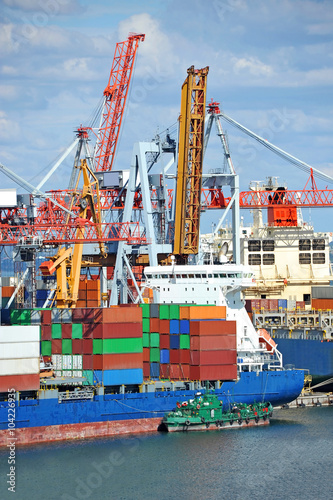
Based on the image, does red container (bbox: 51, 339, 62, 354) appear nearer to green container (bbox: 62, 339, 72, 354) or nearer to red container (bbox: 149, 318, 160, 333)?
green container (bbox: 62, 339, 72, 354)

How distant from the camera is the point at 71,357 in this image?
47656 mm

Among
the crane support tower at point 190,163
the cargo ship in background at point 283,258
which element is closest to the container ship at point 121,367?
the crane support tower at point 190,163

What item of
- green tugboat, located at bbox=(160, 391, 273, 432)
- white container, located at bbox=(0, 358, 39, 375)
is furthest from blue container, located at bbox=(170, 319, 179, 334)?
white container, located at bbox=(0, 358, 39, 375)

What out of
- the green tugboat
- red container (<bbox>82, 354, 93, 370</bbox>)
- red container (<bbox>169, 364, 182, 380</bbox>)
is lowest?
the green tugboat

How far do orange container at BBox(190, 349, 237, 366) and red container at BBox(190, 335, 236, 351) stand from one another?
20cm

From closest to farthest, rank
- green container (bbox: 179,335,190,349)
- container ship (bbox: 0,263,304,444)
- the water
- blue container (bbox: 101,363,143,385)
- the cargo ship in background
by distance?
the water → container ship (bbox: 0,263,304,444) → blue container (bbox: 101,363,143,385) → green container (bbox: 179,335,190,349) → the cargo ship in background

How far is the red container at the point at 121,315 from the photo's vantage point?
47.0 m

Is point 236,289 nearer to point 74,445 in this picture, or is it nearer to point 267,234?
point 74,445

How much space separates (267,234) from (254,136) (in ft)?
27.9

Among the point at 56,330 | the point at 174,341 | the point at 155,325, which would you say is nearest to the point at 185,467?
the point at 174,341

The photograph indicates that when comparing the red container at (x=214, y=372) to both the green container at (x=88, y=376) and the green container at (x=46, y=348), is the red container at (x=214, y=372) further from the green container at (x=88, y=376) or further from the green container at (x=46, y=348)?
the green container at (x=46, y=348)

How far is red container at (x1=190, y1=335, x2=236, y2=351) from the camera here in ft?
156

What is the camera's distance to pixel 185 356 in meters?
48.4

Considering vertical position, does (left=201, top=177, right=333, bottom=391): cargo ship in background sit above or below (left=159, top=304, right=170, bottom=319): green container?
above
